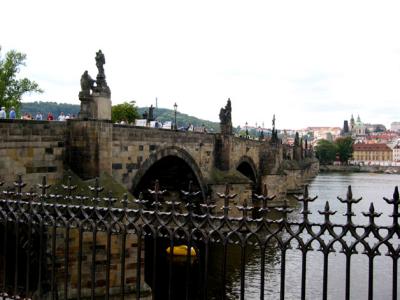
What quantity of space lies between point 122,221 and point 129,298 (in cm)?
959

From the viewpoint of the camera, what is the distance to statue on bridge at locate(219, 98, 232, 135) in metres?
37.6

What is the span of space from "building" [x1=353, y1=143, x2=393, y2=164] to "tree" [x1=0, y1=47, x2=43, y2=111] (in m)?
165

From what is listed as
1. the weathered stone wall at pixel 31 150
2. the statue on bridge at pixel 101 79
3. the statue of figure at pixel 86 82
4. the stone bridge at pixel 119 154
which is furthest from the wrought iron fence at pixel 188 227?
the statue on bridge at pixel 101 79

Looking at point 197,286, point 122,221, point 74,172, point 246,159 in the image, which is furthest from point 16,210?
point 246,159

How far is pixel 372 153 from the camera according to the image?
196875 mm

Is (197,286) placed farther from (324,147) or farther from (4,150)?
(324,147)

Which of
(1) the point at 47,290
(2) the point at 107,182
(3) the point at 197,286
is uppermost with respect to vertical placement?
(2) the point at 107,182

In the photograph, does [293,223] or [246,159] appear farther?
[246,159]

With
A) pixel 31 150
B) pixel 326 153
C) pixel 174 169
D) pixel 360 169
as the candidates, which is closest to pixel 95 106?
pixel 31 150

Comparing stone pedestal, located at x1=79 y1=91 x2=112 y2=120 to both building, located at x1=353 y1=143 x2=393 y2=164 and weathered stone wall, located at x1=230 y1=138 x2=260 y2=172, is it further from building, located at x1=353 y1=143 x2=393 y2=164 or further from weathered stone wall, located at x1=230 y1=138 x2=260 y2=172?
building, located at x1=353 y1=143 x2=393 y2=164

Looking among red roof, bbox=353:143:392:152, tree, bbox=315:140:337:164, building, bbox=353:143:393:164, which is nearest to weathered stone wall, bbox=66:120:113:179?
tree, bbox=315:140:337:164

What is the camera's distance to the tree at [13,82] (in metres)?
42.9

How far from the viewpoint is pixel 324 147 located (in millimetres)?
174500

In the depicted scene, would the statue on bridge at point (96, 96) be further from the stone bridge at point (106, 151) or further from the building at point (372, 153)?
the building at point (372, 153)
